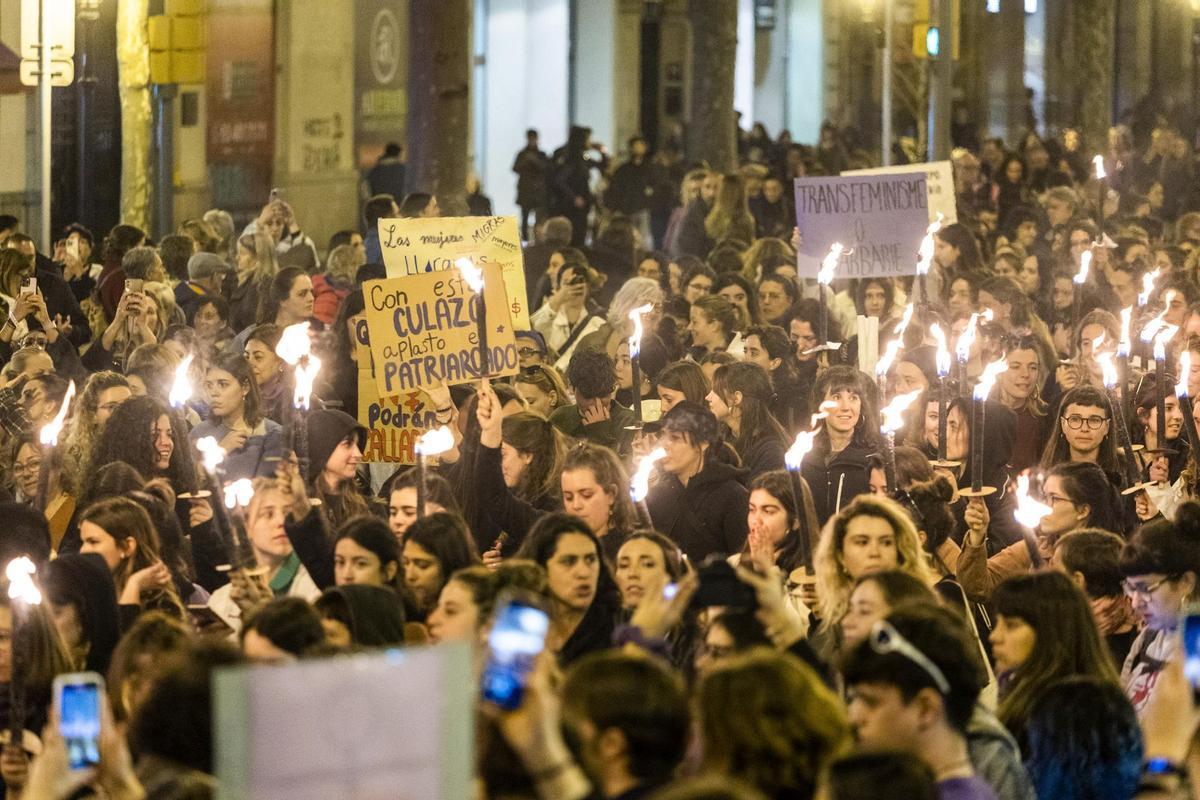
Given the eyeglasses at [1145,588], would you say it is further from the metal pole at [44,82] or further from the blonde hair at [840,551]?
the metal pole at [44,82]

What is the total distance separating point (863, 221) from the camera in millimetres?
13719

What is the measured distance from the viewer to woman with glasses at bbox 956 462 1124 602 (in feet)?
26.8

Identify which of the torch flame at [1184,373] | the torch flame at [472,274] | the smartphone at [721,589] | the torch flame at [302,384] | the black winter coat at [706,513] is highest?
the torch flame at [472,274]

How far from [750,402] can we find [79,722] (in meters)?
5.66

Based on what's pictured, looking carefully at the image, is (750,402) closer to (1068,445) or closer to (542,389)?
(542,389)

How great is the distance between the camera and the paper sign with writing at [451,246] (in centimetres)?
1184

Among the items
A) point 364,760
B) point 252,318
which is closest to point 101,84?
point 252,318

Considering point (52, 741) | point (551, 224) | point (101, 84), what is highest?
point (101, 84)

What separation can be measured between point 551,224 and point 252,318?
3143 millimetres

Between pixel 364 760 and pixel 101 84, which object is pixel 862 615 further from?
pixel 101 84

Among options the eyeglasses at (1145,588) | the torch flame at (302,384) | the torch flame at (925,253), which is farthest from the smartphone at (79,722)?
the torch flame at (925,253)

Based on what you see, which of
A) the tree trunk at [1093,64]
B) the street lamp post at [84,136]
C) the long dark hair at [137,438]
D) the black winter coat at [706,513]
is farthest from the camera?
the tree trunk at [1093,64]

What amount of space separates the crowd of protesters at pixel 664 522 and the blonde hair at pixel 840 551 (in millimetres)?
11

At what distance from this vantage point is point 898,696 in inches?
195
